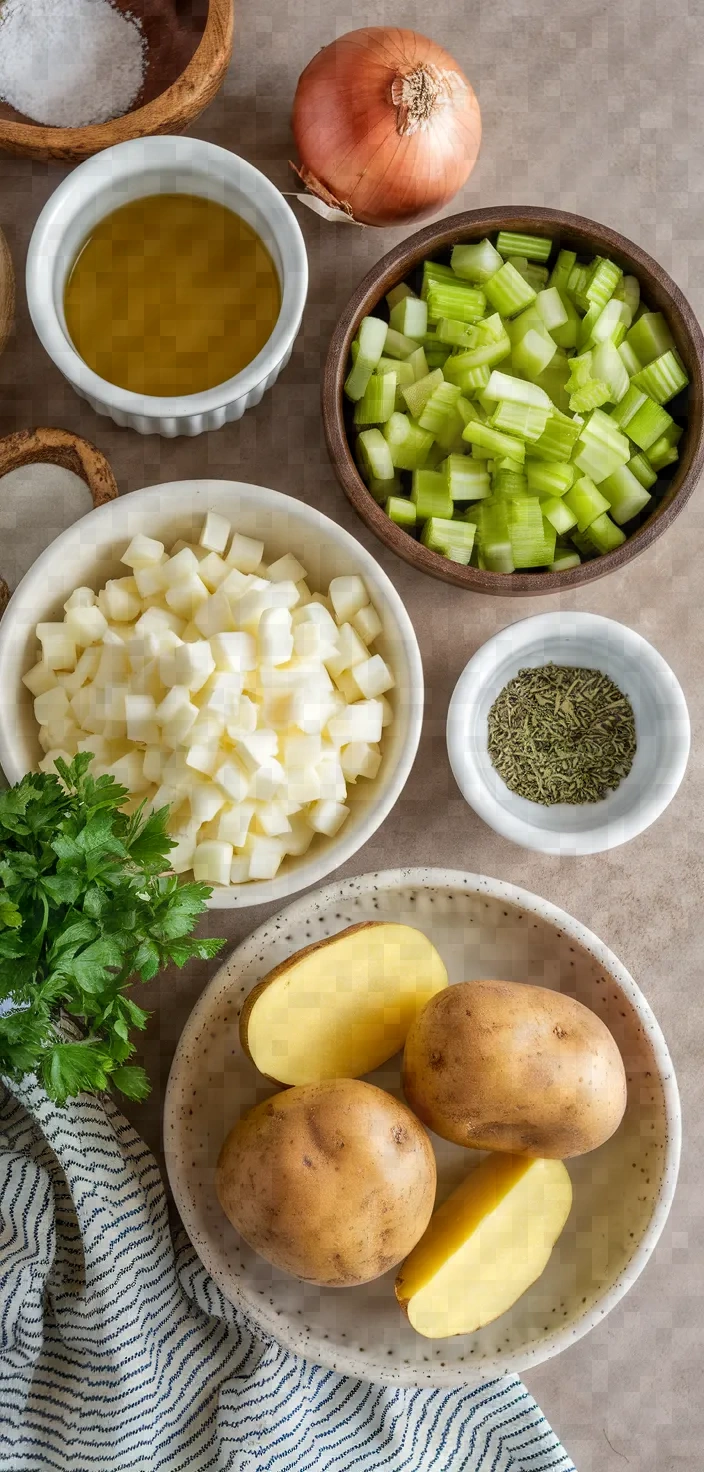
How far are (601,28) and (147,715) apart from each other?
1.08 metres

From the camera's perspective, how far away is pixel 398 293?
130 centimetres

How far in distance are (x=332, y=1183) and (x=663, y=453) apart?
Result: 2.84 ft

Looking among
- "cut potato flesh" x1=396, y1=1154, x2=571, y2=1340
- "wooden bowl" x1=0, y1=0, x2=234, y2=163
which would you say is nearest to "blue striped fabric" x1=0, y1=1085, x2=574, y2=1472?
"cut potato flesh" x1=396, y1=1154, x2=571, y2=1340

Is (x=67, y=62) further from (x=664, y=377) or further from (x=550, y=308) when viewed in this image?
(x=664, y=377)

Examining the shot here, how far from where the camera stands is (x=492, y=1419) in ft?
4.30

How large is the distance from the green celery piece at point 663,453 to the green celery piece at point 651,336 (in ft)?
0.29

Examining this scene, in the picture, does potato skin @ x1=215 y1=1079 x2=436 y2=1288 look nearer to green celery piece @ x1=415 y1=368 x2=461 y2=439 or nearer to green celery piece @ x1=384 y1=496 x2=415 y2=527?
green celery piece @ x1=384 y1=496 x2=415 y2=527

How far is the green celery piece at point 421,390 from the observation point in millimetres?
1272

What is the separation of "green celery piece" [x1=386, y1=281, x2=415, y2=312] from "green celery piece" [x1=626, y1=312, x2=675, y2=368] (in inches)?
10.3

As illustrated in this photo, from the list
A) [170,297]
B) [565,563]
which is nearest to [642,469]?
[565,563]

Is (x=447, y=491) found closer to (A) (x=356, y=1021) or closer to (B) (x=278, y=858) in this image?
(B) (x=278, y=858)

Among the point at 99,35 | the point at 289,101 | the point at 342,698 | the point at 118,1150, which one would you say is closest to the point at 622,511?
the point at 342,698

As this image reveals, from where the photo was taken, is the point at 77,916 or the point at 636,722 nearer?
the point at 77,916

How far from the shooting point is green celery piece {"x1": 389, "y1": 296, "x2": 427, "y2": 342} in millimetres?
1275
